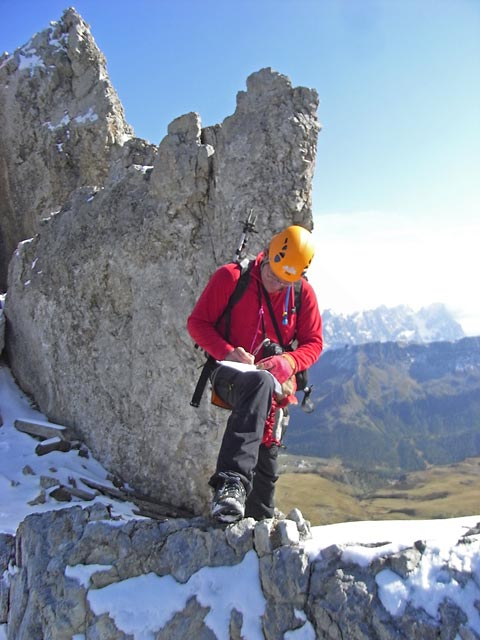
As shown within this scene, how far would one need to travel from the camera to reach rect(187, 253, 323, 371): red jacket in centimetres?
746

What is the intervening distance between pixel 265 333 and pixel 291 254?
1375mm

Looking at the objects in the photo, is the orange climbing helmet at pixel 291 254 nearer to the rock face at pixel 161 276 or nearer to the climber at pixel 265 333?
the climber at pixel 265 333

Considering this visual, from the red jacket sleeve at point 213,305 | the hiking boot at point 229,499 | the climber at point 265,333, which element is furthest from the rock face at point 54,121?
the hiking boot at point 229,499

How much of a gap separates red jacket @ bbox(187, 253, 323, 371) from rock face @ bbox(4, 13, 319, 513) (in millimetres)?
5764

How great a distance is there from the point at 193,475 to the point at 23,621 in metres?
6.78

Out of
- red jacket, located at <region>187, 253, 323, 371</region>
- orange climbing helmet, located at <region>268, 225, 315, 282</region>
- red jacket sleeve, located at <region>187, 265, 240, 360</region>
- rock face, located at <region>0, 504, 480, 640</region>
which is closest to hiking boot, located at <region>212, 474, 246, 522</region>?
rock face, located at <region>0, 504, 480, 640</region>

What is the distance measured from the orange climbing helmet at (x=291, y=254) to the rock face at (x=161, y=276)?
5968mm

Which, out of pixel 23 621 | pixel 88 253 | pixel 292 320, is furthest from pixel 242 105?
pixel 23 621

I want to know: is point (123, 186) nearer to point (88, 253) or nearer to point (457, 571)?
point (88, 253)

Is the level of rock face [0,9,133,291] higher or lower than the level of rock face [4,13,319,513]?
higher

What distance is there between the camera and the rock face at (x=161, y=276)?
13.7 m

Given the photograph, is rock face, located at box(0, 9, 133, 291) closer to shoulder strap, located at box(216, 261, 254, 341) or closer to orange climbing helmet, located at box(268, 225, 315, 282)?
shoulder strap, located at box(216, 261, 254, 341)

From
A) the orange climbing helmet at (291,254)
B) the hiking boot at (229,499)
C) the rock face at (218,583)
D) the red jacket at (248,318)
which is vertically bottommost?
the rock face at (218,583)

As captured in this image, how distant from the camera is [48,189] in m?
25.5
